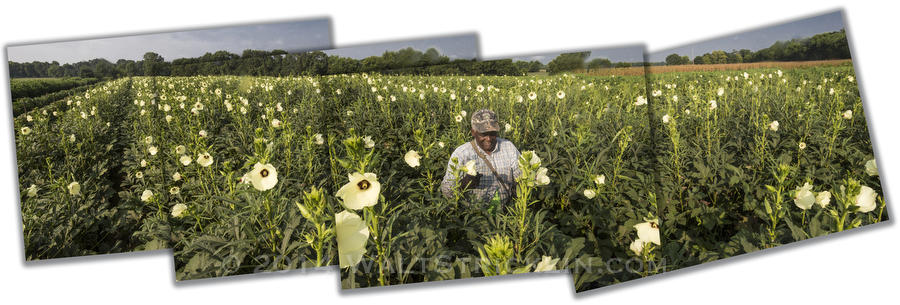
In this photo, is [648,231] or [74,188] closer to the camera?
[648,231]

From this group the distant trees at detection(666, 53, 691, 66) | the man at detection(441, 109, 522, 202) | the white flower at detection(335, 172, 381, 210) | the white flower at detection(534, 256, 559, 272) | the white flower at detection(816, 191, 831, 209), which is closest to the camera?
the white flower at detection(335, 172, 381, 210)

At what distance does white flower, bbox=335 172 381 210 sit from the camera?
1.62 metres

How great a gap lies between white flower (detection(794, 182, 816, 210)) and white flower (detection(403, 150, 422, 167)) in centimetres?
214

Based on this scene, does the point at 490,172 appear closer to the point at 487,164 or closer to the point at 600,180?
the point at 487,164

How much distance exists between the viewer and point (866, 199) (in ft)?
7.30

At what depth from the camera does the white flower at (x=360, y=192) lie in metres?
1.62

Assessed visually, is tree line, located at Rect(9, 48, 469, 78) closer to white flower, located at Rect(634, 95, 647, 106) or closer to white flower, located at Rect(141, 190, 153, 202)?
white flower, located at Rect(141, 190, 153, 202)

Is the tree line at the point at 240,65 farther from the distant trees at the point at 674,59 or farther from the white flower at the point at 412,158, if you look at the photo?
the distant trees at the point at 674,59

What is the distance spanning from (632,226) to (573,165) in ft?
1.48

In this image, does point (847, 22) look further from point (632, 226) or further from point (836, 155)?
point (632, 226)

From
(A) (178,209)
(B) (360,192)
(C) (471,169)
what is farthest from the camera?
(A) (178,209)

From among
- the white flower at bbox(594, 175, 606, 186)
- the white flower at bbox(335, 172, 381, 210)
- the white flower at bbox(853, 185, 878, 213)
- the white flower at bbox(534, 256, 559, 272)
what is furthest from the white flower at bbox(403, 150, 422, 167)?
the white flower at bbox(853, 185, 878, 213)

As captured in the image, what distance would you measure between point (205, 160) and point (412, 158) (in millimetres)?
1303

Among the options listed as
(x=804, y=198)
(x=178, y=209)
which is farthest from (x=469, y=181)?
(x=804, y=198)
